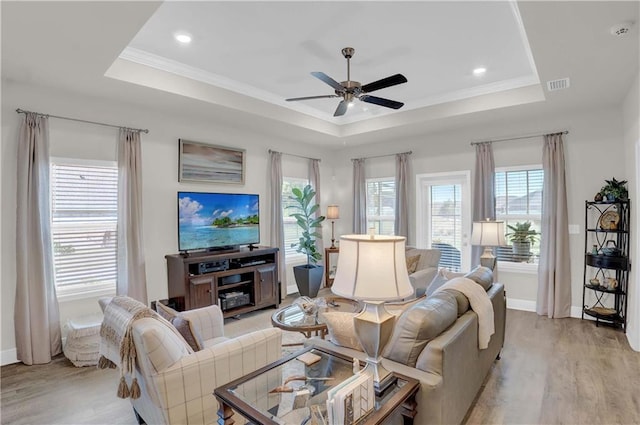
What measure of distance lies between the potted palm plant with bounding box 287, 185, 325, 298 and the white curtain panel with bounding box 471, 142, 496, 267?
258 centimetres

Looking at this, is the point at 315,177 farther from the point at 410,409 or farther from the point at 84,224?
the point at 410,409

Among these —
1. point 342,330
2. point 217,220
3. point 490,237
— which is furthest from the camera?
point 217,220

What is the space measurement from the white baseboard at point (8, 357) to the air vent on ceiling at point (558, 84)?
6124 mm

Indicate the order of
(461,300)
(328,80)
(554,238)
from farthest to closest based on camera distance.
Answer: (554,238) < (328,80) < (461,300)

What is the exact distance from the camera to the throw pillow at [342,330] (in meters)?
2.11

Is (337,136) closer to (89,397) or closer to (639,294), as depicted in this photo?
(639,294)

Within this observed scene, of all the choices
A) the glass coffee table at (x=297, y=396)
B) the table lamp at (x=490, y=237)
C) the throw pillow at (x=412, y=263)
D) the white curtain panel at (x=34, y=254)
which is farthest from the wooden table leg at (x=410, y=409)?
the white curtain panel at (x=34, y=254)

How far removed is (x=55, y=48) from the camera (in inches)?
109

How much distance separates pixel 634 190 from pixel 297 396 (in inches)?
166

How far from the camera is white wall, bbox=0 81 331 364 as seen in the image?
3.36 m

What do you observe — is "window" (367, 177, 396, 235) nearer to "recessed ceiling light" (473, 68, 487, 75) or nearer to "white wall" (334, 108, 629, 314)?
"white wall" (334, 108, 629, 314)

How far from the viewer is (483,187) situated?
5.24 metres

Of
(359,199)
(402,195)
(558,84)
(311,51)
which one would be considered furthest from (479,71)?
(359,199)

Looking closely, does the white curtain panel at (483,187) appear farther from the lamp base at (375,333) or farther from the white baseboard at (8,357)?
the white baseboard at (8,357)
